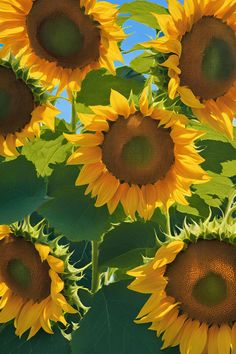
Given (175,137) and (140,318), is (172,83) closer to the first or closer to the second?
(175,137)

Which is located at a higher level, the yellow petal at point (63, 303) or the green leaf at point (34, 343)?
the yellow petal at point (63, 303)

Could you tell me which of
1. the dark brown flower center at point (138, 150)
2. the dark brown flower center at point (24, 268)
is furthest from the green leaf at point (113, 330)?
the dark brown flower center at point (138, 150)

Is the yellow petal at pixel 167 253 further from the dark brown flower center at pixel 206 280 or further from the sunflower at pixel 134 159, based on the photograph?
the sunflower at pixel 134 159

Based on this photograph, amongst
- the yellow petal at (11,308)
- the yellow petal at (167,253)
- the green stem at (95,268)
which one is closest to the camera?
the yellow petal at (167,253)

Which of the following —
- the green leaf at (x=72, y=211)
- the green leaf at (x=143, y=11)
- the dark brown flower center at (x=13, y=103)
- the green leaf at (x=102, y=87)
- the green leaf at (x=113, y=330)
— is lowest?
the green leaf at (x=113, y=330)

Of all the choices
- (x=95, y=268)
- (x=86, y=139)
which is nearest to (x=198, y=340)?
(x=95, y=268)

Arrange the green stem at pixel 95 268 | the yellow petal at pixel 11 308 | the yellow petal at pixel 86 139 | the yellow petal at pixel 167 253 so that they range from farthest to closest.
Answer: the yellow petal at pixel 11 308
the green stem at pixel 95 268
the yellow petal at pixel 86 139
the yellow petal at pixel 167 253
